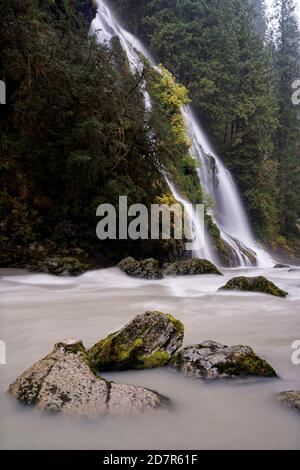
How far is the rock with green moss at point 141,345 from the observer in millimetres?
3697

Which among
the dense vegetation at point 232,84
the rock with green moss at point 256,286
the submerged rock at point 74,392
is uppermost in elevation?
the dense vegetation at point 232,84

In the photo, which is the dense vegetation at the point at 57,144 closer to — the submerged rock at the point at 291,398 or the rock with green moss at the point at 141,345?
the rock with green moss at the point at 141,345

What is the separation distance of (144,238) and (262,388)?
327 inches

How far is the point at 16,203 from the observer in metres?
10.0

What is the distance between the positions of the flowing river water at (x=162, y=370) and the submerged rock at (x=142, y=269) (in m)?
0.50

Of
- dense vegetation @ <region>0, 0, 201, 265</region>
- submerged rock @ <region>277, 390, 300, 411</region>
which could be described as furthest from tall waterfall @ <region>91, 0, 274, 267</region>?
submerged rock @ <region>277, 390, 300, 411</region>

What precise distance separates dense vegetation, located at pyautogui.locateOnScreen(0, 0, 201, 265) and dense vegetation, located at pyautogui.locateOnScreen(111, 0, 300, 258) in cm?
1571

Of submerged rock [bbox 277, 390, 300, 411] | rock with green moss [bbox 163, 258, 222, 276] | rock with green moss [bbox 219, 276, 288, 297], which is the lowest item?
submerged rock [bbox 277, 390, 300, 411]

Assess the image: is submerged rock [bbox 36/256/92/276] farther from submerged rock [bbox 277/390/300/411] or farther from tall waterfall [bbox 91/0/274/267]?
tall waterfall [bbox 91/0/274/267]

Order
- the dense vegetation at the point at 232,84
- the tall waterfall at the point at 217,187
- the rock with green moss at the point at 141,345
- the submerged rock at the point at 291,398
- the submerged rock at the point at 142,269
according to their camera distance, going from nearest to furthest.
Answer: the submerged rock at the point at 291,398 → the rock with green moss at the point at 141,345 → the submerged rock at the point at 142,269 → the tall waterfall at the point at 217,187 → the dense vegetation at the point at 232,84

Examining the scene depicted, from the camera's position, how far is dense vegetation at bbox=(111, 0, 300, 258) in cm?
2638

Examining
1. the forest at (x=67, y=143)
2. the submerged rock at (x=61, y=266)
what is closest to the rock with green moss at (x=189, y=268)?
the forest at (x=67, y=143)

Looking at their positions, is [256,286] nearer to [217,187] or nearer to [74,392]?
[74,392]

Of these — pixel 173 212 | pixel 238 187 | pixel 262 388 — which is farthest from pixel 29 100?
pixel 238 187
